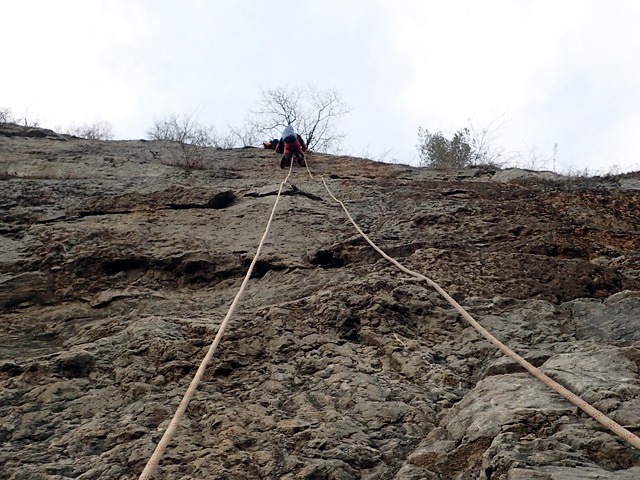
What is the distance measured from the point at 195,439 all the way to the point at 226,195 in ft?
12.4

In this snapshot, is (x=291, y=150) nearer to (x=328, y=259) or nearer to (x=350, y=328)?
(x=328, y=259)

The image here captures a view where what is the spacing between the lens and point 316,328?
3717mm

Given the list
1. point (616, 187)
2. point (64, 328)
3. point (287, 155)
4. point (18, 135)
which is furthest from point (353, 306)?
point (18, 135)

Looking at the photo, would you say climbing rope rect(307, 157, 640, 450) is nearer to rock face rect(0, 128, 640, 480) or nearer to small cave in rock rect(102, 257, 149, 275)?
rock face rect(0, 128, 640, 480)

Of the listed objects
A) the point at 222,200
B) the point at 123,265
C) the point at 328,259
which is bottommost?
the point at 123,265

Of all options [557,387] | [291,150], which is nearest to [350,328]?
[557,387]

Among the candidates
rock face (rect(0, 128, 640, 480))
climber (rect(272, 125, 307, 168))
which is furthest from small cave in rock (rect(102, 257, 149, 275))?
climber (rect(272, 125, 307, 168))

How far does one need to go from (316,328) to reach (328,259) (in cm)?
121

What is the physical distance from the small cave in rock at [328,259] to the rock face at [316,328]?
2cm

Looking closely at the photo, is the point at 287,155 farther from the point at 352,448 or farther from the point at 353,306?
the point at 352,448

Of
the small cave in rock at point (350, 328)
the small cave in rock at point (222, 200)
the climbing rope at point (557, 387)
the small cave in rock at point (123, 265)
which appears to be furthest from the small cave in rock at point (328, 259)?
the small cave in rock at point (222, 200)

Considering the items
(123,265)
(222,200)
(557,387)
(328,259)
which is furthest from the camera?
(222,200)

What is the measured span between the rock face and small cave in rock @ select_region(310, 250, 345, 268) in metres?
0.02

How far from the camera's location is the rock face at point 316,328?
255 centimetres
